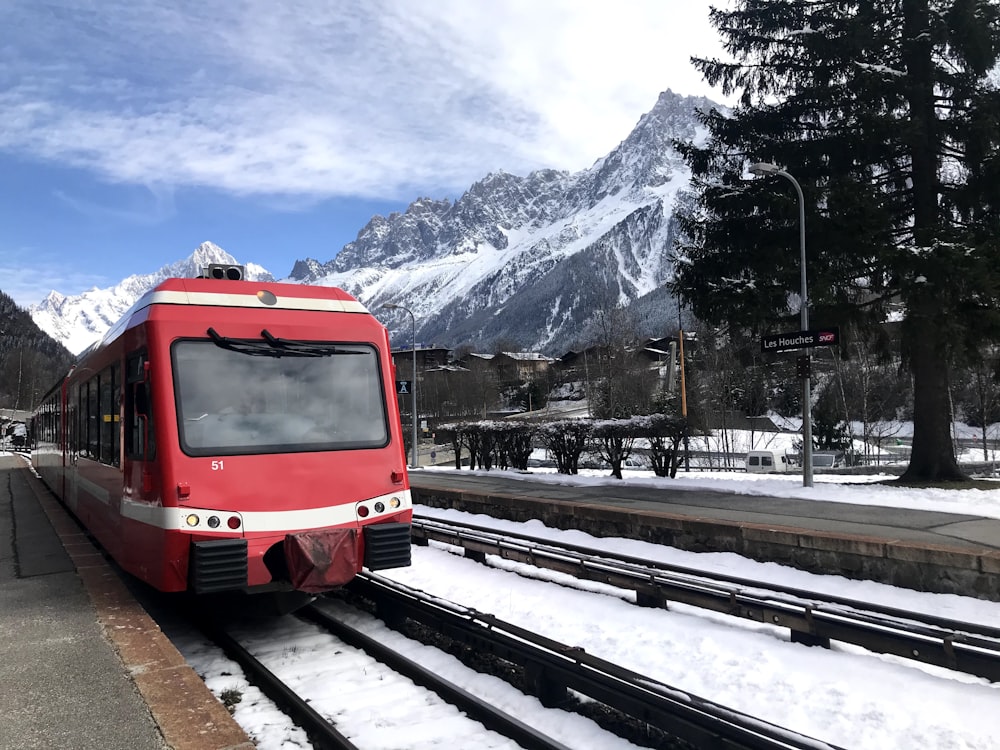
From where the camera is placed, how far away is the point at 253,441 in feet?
22.9

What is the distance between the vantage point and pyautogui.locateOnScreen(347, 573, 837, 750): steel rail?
14.8 feet

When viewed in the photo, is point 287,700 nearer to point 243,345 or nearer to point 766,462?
point 243,345

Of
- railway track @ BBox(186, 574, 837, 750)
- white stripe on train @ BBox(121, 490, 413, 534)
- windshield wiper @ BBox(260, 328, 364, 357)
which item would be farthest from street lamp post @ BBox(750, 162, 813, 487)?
windshield wiper @ BBox(260, 328, 364, 357)

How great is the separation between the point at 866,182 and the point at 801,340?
4.97 metres

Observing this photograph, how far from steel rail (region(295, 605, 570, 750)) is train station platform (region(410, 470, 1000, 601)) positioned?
5658 millimetres

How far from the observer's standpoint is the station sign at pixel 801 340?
640 inches

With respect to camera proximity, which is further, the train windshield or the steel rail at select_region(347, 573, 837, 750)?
the train windshield

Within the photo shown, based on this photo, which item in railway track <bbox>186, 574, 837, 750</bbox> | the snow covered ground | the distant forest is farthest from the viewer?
the distant forest

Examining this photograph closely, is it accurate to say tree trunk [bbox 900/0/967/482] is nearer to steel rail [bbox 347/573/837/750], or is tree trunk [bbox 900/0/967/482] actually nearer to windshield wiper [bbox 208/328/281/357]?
steel rail [bbox 347/573/837/750]

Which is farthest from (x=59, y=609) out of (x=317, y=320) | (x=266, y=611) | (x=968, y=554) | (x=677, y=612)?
(x=968, y=554)

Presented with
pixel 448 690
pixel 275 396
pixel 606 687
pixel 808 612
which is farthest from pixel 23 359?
pixel 606 687

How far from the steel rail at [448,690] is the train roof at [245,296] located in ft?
10.9

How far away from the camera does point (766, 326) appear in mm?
19500

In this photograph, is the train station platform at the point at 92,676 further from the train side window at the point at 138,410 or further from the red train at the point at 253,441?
the train side window at the point at 138,410
